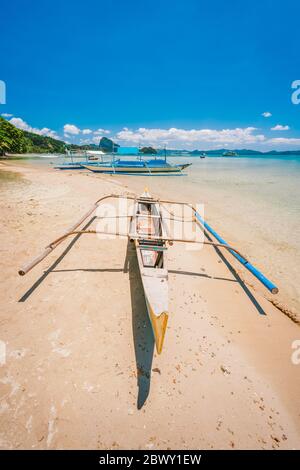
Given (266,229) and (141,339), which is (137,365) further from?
(266,229)

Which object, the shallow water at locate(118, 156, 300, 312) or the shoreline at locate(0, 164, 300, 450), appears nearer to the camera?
the shoreline at locate(0, 164, 300, 450)

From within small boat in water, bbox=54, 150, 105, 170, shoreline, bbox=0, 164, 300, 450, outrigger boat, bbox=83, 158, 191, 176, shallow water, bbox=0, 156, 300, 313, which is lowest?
shoreline, bbox=0, 164, 300, 450

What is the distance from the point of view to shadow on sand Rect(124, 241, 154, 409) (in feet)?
8.11

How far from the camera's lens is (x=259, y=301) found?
13.8ft

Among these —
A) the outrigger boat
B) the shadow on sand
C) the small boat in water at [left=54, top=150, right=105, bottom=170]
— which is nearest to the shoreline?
the shadow on sand

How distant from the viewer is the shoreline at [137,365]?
211 cm

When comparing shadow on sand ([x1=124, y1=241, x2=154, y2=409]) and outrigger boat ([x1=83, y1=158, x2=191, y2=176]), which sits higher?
outrigger boat ([x1=83, y1=158, x2=191, y2=176])

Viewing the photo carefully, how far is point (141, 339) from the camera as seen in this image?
302 cm

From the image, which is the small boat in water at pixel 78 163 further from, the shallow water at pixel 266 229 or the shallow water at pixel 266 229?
the shallow water at pixel 266 229

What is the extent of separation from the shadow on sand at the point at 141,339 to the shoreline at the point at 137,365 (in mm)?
15

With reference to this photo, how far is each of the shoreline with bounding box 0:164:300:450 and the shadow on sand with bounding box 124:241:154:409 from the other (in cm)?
1

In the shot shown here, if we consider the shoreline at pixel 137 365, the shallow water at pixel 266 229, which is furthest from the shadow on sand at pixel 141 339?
the shallow water at pixel 266 229

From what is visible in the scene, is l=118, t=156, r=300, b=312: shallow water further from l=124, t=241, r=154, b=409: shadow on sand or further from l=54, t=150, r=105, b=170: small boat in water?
l=54, t=150, r=105, b=170: small boat in water
